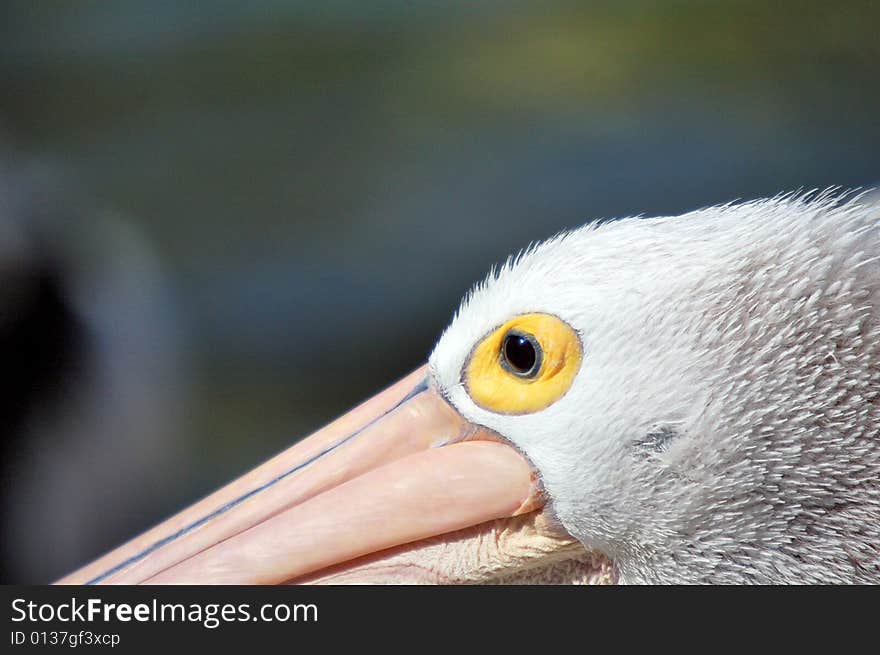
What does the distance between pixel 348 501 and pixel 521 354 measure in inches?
11.1

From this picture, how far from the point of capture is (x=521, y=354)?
1161 mm

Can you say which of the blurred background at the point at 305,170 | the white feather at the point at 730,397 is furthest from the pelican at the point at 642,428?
the blurred background at the point at 305,170

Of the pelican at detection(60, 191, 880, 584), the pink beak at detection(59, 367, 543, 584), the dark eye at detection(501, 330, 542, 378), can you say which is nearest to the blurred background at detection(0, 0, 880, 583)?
the pink beak at detection(59, 367, 543, 584)

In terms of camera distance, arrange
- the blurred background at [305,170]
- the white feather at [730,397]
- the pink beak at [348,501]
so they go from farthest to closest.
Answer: the blurred background at [305,170] → the pink beak at [348,501] → the white feather at [730,397]

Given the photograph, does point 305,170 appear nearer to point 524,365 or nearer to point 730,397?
point 524,365

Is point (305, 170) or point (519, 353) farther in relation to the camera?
point (305, 170)

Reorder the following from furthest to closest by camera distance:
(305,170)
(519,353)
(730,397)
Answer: (305,170), (519,353), (730,397)

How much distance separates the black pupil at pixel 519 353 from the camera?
1.15 meters

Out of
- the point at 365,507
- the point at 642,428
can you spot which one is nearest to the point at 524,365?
the point at 642,428

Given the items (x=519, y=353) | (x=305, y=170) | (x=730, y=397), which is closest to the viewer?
(x=730, y=397)

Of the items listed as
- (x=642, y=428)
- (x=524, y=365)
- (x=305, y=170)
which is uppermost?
(x=305, y=170)

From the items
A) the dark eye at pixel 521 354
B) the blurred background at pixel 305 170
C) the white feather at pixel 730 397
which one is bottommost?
the white feather at pixel 730 397

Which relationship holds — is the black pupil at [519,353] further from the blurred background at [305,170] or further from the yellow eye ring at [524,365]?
the blurred background at [305,170]
